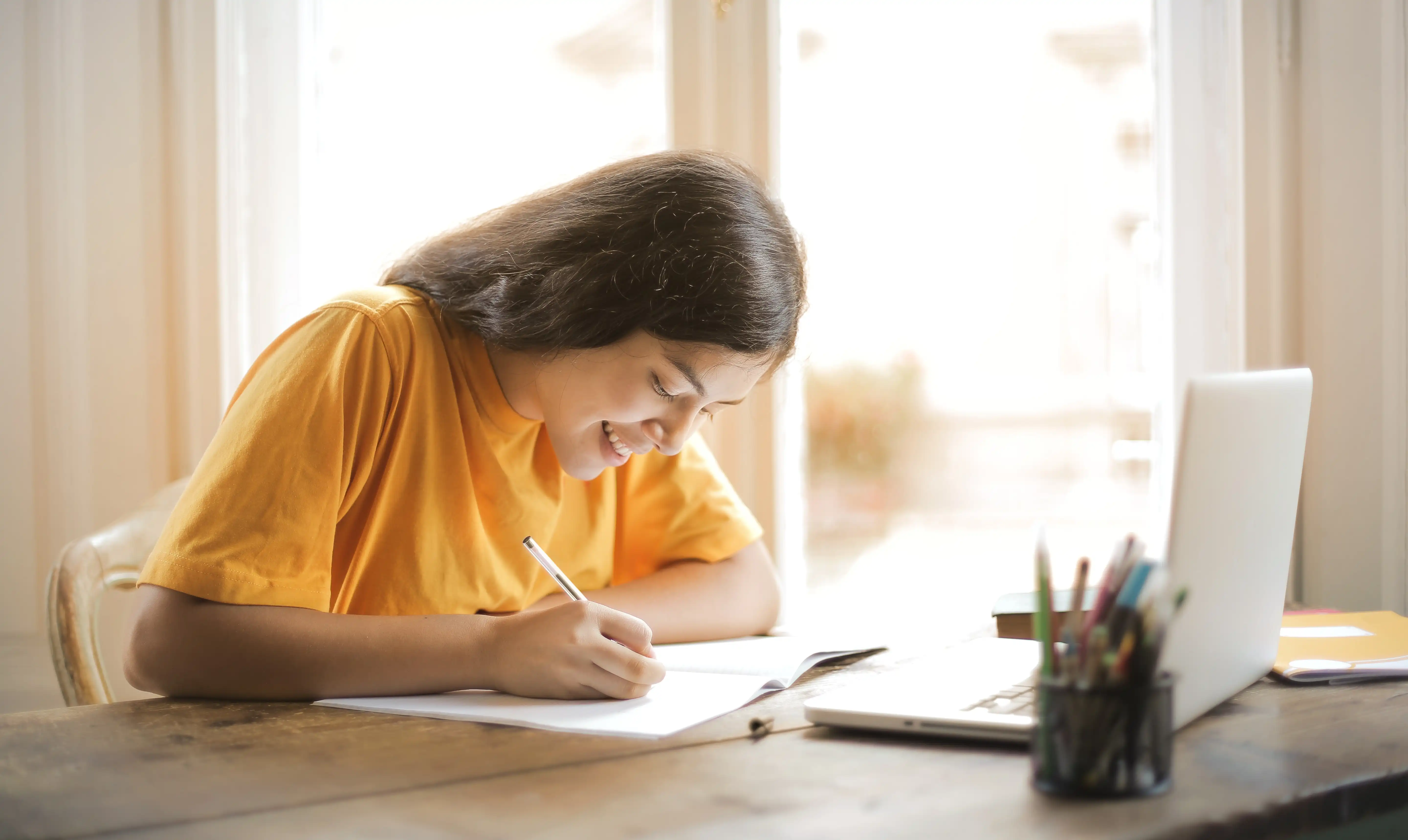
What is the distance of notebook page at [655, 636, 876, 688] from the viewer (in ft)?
3.45

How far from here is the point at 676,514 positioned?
1.48 metres

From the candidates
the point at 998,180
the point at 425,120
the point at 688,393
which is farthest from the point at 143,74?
the point at 998,180

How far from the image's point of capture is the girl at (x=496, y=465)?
3.23ft

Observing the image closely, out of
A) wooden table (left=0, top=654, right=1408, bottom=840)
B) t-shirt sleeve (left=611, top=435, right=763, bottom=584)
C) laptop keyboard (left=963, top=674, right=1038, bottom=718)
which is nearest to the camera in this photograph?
wooden table (left=0, top=654, right=1408, bottom=840)

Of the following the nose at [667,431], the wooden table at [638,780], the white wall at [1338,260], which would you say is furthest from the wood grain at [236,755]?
the white wall at [1338,260]

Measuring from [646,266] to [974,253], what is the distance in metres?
1.08

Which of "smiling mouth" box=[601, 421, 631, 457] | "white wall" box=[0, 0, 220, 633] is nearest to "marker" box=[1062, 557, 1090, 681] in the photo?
"smiling mouth" box=[601, 421, 631, 457]

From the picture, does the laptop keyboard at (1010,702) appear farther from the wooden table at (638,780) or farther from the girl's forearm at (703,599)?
the girl's forearm at (703,599)

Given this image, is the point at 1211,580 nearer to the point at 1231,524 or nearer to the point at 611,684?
the point at 1231,524

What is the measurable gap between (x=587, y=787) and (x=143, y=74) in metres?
1.77

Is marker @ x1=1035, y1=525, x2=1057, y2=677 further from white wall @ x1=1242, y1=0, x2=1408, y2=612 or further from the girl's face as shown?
white wall @ x1=1242, y1=0, x2=1408, y2=612

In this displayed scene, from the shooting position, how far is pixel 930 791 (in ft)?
2.26

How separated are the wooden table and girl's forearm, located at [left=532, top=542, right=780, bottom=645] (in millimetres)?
428

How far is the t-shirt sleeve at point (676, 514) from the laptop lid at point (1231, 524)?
69cm
